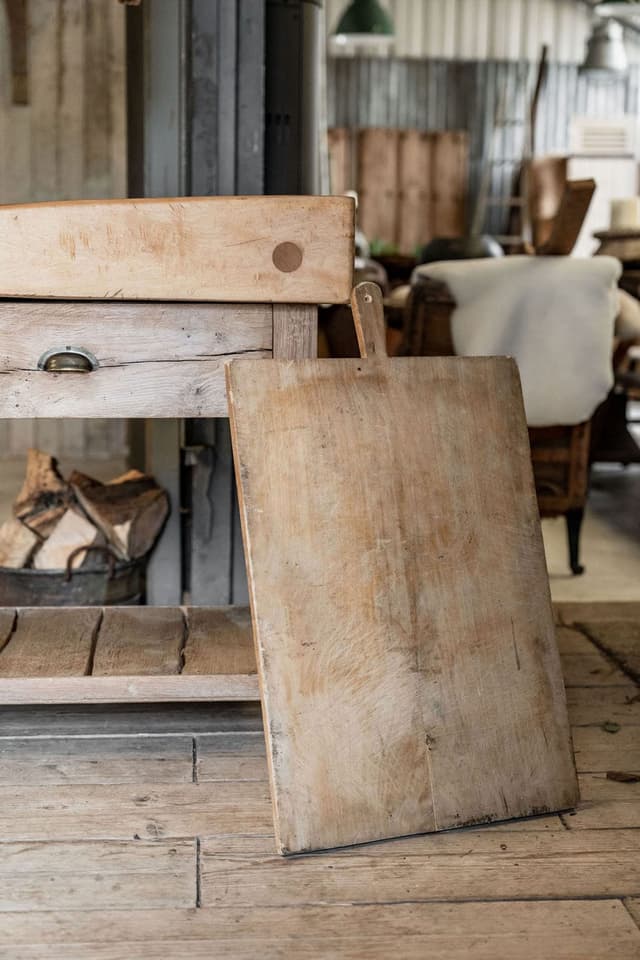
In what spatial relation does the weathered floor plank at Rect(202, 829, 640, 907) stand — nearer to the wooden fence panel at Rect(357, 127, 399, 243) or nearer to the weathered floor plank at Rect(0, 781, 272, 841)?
the weathered floor plank at Rect(0, 781, 272, 841)

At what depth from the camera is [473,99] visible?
10898 mm

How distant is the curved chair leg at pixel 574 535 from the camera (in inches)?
141

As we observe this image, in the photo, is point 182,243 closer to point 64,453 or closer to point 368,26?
point 64,453

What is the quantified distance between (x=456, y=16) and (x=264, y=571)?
10.4 metres

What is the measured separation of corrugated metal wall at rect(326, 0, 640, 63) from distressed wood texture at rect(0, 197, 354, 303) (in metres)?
9.83

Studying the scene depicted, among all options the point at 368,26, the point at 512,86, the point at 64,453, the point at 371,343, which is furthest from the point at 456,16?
the point at 371,343

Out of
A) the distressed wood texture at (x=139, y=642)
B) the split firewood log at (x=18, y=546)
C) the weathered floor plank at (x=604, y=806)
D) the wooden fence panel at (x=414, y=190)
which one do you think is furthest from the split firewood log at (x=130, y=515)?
the wooden fence panel at (x=414, y=190)

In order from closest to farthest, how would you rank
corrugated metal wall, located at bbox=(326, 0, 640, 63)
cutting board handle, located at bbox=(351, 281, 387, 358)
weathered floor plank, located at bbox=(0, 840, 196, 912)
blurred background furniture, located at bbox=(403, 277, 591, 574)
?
weathered floor plank, located at bbox=(0, 840, 196, 912)
cutting board handle, located at bbox=(351, 281, 387, 358)
blurred background furniture, located at bbox=(403, 277, 591, 574)
corrugated metal wall, located at bbox=(326, 0, 640, 63)

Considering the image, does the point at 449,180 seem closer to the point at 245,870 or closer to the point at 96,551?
the point at 96,551

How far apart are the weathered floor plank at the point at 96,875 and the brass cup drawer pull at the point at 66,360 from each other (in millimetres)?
714

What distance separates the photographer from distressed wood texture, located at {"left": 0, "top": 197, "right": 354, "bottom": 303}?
159 cm

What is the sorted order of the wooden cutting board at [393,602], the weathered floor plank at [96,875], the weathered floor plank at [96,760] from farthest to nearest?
the weathered floor plank at [96,760] → the wooden cutting board at [393,602] → the weathered floor plank at [96,875]

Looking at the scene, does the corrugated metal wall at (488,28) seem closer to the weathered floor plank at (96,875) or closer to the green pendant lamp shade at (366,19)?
the green pendant lamp shade at (366,19)

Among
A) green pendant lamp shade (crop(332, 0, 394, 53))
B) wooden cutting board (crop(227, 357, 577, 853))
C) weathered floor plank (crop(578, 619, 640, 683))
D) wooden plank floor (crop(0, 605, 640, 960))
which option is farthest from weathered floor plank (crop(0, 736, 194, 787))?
green pendant lamp shade (crop(332, 0, 394, 53))
